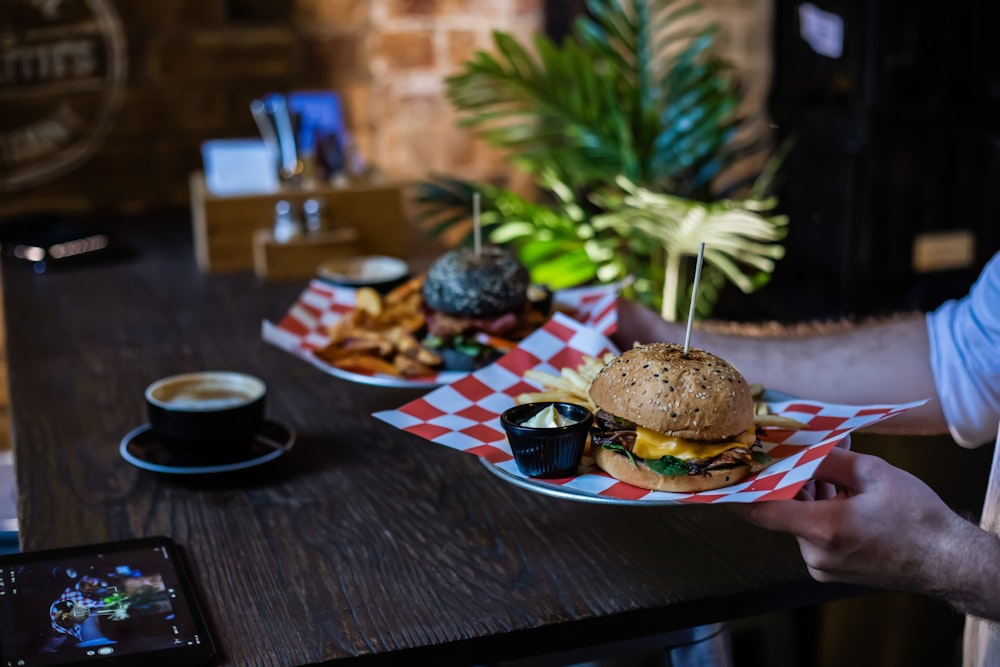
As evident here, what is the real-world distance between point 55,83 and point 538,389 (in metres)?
2.31

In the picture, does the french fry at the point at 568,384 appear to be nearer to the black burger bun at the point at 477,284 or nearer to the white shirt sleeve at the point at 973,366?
the black burger bun at the point at 477,284

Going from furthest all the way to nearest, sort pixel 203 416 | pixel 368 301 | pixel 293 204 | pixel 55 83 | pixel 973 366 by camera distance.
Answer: pixel 55 83 → pixel 293 204 → pixel 368 301 → pixel 973 366 → pixel 203 416

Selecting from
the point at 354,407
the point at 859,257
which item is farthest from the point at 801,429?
the point at 859,257

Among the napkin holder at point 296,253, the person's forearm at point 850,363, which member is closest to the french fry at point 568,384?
the person's forearm at point 850,363

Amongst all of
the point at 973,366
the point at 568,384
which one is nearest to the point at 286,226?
the point at 568,384

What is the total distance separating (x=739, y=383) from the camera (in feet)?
4.23

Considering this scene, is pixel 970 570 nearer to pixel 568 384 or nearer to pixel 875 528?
pixel 875 528

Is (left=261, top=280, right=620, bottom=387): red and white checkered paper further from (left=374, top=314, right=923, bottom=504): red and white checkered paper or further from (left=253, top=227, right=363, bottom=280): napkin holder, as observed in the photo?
(left=253, top=227, right=363, bottom=280): napkin holder

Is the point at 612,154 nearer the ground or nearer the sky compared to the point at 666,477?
nearer the sky

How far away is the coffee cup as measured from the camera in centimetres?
143

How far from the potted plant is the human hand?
1.55 metres

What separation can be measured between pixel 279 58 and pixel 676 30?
3.90ft

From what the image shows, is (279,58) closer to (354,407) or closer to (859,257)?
(859,257)

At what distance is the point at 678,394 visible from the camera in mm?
1262
